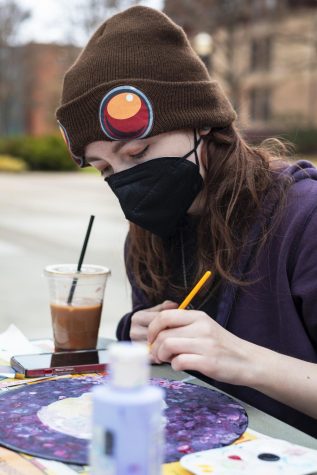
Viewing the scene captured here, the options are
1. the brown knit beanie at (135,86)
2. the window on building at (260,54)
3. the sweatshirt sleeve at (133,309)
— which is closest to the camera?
the brown knit beanie at (135,86)

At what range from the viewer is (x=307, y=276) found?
68.4 inches

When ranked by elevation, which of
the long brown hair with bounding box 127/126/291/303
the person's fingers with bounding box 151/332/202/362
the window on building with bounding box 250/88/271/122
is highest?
the window on building with bounding box 250/88/271/122

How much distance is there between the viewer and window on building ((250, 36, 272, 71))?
110ft

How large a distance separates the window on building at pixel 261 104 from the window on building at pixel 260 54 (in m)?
1.12

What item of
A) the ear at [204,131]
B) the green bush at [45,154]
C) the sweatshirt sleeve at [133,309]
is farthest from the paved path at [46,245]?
the green bush at [45,154]

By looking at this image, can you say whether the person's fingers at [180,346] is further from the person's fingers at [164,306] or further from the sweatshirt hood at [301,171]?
the sweatshirt hood at [301,171]

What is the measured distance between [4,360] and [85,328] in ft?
0.78

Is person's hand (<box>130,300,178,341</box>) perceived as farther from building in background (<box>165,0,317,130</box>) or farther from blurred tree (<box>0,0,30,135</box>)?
blurred tree (<box>0,0,30,135</box>)

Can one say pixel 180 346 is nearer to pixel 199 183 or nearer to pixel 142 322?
pixel 142 322

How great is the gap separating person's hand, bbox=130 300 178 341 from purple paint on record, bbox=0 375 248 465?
249 mm

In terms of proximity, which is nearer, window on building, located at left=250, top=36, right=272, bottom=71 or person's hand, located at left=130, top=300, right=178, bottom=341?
person's hand, located at left=130, top=300, right=178, bottom=341

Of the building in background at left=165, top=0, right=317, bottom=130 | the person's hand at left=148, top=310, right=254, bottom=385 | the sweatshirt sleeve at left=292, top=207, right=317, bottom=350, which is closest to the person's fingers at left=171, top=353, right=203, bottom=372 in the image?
the person's hand at left=148, top=310, right=254, bottom=385

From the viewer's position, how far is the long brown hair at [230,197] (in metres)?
1.90

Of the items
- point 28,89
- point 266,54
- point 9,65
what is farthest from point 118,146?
point 28,89
